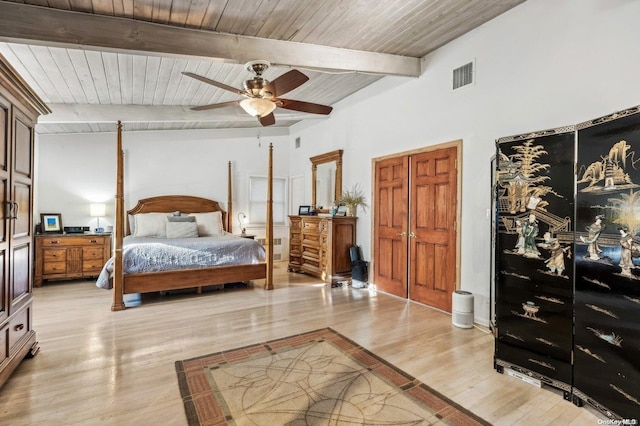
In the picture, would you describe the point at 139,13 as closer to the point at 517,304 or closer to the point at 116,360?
the point at 116,360

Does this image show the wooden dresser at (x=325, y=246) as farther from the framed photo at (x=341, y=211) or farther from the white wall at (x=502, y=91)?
the white wall at (x=502, y=91)

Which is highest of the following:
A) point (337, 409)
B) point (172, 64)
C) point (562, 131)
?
point (172, 64)

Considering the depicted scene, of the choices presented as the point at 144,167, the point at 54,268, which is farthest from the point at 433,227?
the point at 54,268

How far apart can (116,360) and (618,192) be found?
381cm

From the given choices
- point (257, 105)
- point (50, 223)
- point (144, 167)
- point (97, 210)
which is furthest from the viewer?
point (144, 167)

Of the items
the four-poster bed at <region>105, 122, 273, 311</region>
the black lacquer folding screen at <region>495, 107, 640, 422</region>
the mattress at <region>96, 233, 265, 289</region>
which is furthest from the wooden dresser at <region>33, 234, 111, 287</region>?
the black lacquer folding screen at <region>495, 107, 640, 422</region>

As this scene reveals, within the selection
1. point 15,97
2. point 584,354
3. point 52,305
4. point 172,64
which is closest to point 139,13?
point 172,64

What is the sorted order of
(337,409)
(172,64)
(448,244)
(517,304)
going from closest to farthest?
(337,409)
(517,304)
(172,64)
(448,244)

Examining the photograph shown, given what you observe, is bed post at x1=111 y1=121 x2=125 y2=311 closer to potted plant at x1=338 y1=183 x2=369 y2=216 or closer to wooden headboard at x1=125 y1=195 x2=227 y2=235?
wooden headboard at x1=125 y1=195 x2=227 y2=235

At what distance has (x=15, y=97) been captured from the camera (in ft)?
7.90

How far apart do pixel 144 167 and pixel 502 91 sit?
634 centimetres

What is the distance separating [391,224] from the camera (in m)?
4.97

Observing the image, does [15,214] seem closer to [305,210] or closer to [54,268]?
[54,268]

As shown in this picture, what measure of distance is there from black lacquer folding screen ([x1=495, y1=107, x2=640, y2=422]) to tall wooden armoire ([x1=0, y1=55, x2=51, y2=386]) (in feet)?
11.9
